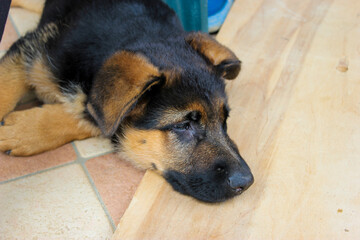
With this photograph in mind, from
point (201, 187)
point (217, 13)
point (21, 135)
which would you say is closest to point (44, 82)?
point (21, 135)

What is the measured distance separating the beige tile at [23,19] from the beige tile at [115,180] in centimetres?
197

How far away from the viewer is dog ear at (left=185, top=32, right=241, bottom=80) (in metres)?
2.59

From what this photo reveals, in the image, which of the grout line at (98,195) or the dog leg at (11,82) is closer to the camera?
the grout line at (98,195)

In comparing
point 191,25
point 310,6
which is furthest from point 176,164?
point 310,6

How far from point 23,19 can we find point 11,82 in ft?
4.85

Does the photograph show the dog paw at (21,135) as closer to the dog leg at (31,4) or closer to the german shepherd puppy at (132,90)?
the german shepherd puppy at (132,90)

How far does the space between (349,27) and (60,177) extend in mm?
2750

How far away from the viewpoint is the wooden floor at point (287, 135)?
2320 mm

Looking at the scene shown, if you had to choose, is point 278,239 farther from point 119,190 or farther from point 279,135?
point 119,190

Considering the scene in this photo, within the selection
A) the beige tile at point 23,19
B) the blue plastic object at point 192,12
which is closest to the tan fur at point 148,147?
the blue plastic object at point 192,12

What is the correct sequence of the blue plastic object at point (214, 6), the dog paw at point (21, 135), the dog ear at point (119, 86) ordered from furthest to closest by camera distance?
the blue plastic object at point (214, 6) < the dog paw at point (21, 135) < the dog ear at point (119, 86)

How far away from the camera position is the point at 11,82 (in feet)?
9.91

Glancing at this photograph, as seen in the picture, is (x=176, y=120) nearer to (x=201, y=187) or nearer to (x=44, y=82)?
(x=201, y=187)

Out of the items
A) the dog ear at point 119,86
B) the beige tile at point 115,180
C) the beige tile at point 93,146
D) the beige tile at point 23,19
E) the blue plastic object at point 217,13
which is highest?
the dog ear at point 119,86
